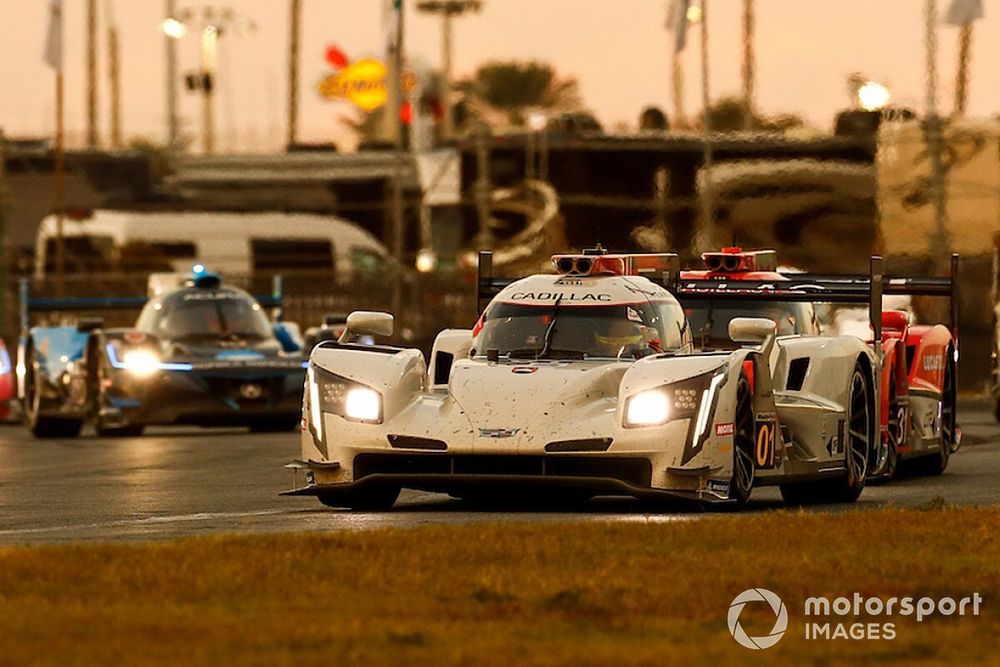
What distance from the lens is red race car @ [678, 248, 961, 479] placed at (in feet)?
59.4

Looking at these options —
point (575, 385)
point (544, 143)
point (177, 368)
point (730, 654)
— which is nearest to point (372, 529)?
point (575, 385)

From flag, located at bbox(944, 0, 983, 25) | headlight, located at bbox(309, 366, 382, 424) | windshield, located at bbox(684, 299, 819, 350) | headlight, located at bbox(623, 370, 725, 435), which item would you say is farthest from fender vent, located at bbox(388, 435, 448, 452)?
flag, located at bbox(944, 0, 983, 25)

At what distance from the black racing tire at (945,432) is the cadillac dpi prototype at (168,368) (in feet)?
28.3

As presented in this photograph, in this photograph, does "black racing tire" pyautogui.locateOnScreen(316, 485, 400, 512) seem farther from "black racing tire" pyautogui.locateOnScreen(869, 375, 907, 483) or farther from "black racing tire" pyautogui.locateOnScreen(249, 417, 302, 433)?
"black racing tire" pyautogui.locateOnScreen(249, 417, 302, 433)

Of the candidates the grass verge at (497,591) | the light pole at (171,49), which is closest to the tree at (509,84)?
the light pole at (171,49)

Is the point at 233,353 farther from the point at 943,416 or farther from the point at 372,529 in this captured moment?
the point at 372,529

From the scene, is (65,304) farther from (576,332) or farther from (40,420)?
(576,332)

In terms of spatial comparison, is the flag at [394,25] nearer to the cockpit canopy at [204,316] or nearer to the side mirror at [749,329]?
the cockpit canopy at [204,316]

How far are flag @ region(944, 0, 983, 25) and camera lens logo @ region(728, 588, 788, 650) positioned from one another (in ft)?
96.7

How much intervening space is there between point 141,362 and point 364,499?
11298 mm

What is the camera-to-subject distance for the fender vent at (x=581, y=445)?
47.3 feet

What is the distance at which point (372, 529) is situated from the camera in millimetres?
13148

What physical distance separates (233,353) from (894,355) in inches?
396

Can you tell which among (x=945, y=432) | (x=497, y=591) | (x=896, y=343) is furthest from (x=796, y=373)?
(x=497, y=591)
